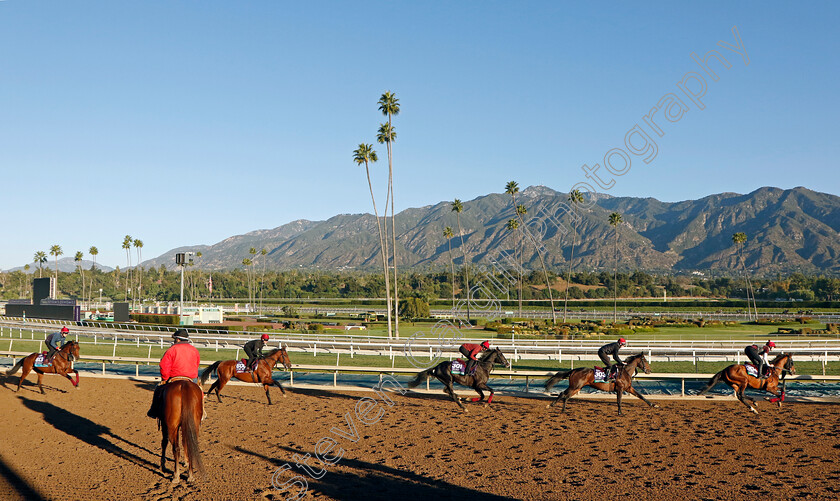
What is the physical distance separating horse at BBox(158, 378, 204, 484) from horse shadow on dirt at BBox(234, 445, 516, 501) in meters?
1.15

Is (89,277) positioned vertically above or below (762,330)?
above

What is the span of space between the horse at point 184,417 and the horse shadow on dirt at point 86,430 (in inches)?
39.5

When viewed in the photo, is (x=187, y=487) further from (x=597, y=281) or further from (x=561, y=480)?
(x=597, y=281)

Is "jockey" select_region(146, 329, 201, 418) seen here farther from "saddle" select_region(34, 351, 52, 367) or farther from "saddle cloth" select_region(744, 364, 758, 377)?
"saddle cloth" select_region(744, 364, 758, 377)

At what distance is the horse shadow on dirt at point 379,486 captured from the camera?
7414 mm

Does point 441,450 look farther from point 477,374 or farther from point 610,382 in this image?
point 610,382

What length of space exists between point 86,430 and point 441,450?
704 cm

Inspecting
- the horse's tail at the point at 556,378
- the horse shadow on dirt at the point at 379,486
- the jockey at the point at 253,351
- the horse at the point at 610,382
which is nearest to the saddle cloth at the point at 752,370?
the horse at the point at 610,382

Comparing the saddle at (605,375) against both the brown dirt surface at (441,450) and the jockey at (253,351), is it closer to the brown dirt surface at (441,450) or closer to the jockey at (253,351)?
the brown dirt surface at (441,450)

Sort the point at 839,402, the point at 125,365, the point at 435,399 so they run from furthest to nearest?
the point at 125,365 → the point at 435,399 → the point at 839,402

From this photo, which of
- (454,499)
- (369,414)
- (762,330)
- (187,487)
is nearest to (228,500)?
(187,487)

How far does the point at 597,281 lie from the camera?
13362 cm

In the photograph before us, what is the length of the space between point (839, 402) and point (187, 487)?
14.1 meters

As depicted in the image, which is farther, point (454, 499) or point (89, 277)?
point (89, 277)
